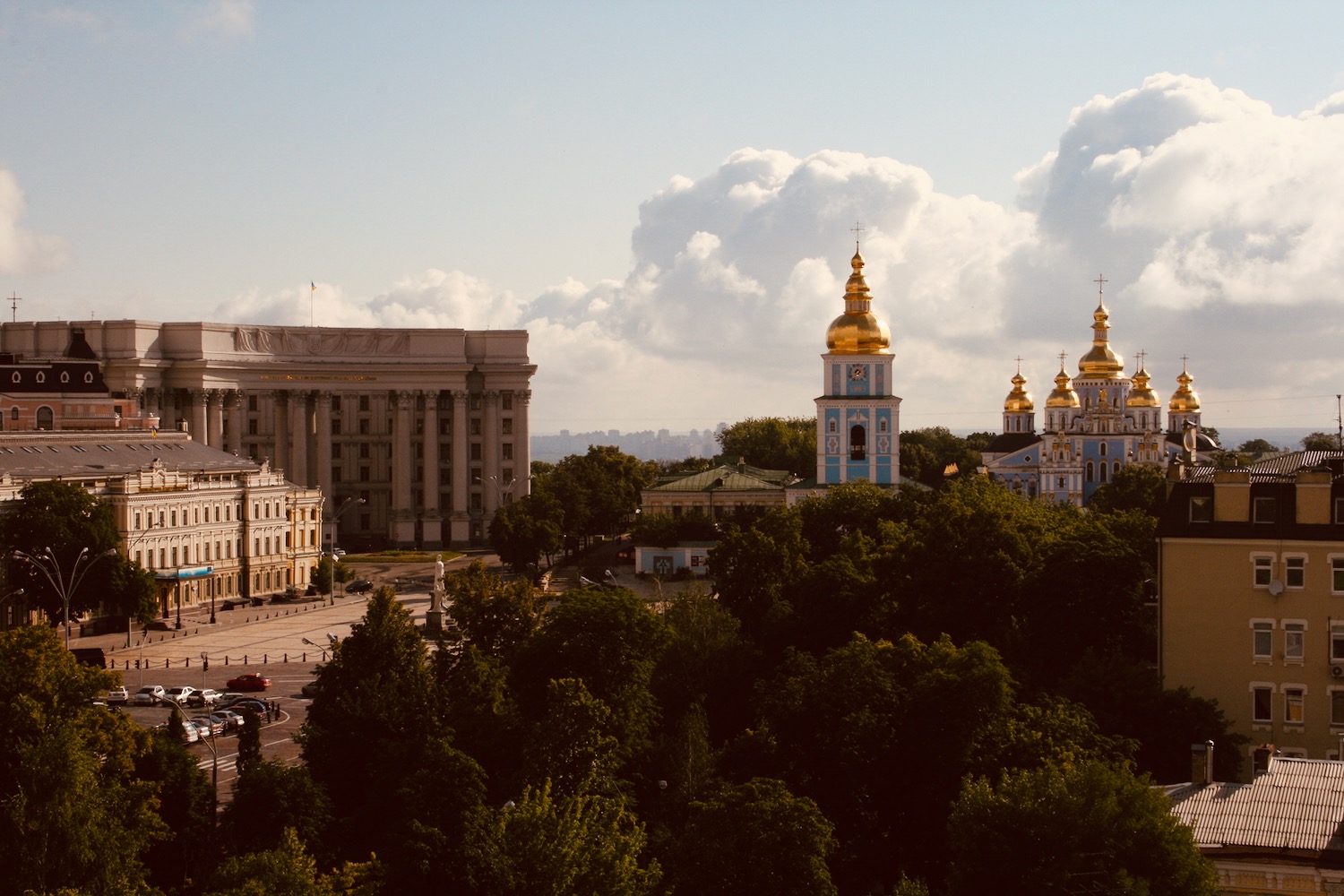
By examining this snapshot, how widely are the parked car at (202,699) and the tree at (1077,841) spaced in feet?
133

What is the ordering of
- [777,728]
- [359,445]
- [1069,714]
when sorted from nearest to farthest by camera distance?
1. [1069,714]
2. [777,728]
3. [359,445]

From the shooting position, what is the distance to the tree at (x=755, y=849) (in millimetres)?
40250

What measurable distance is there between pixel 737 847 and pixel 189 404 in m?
128

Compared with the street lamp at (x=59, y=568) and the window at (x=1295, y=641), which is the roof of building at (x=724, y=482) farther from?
the window at (x=1295, y=641)

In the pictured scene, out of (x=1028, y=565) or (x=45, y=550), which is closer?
(x=1028, y=565)

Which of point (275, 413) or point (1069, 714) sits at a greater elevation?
point (275, 413)

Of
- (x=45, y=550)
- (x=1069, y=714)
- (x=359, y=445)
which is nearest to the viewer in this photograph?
(x=1069, y=714)

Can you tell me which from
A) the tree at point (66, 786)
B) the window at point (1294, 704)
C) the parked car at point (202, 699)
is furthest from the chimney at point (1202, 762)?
the parked car at point (202, 699)

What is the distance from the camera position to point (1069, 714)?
1865 inches

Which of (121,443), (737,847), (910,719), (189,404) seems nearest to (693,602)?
(910,719)

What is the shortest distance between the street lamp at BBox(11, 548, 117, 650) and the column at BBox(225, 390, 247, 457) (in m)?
72.8

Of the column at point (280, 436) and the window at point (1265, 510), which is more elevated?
the column at point (280, 436)

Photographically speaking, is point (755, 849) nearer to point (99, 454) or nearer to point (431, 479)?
point (99, 454)

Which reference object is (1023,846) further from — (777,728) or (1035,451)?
(1035,451)
